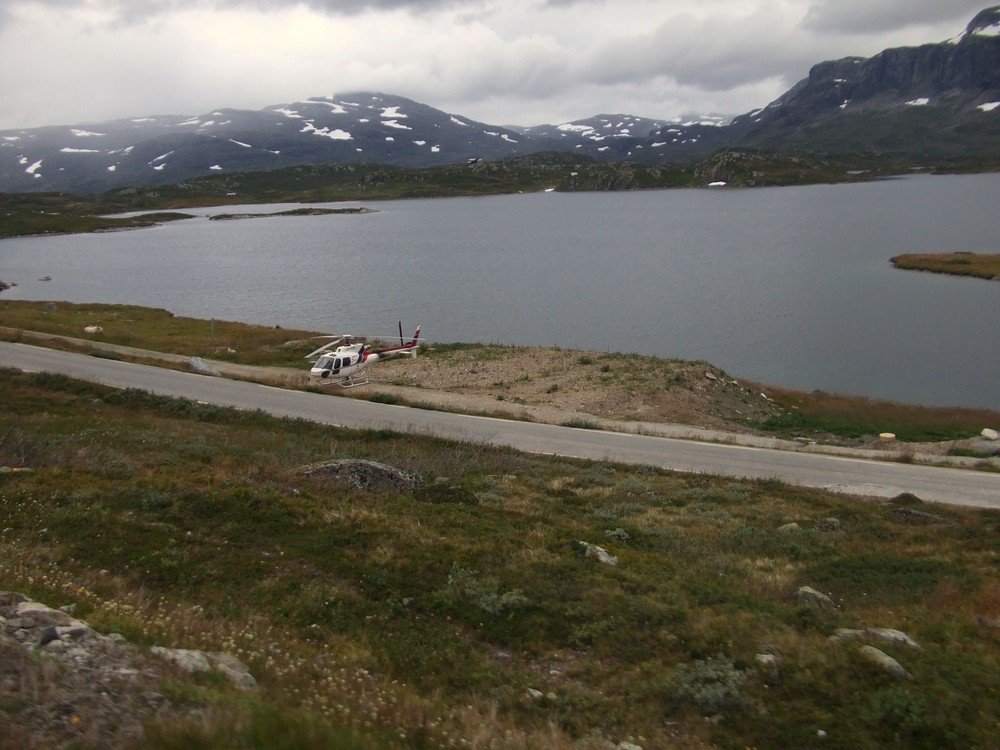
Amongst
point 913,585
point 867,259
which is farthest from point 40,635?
point 867,259

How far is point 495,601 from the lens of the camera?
10.5m

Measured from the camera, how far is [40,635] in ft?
23.7

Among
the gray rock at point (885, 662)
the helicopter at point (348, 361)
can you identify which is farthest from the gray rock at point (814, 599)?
the helicopter at point (348, 361)

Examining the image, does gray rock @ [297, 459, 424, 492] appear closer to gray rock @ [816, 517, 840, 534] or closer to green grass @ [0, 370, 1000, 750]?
green grass @ [0, 370, 1000, 750]

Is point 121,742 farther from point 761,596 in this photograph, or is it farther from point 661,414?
point 661,414

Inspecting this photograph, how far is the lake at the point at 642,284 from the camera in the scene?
174 feet

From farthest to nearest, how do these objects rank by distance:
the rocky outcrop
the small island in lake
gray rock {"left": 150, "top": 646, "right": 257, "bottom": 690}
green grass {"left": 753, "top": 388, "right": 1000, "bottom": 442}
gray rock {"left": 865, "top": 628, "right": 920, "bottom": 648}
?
the small island in lake < green grass {"left": 753, "top": 388, "right": 1000, "bottom": 442} < gray rock {"left": 865, "top": 628, "right": 920, "bottom": 648} < gray rock {"left": 150, "top": 646, "right": 257, "bottom": 690} < the rocky outcrop

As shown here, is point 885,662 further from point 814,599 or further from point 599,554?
point 599,554

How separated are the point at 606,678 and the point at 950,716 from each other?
12.4 feet

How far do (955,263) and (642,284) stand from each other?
36130 millimetres

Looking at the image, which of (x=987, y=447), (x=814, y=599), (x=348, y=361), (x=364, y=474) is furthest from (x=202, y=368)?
(x=987, y=447)

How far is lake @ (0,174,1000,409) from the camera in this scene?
174 ft

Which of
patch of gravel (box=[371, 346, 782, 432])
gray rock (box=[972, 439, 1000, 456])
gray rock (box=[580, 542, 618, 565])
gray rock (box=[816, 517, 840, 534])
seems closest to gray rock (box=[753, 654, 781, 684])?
gray rock (box=[580, 542, 618, 565])

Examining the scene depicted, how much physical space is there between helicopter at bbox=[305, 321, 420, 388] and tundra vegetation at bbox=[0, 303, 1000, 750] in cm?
1964
